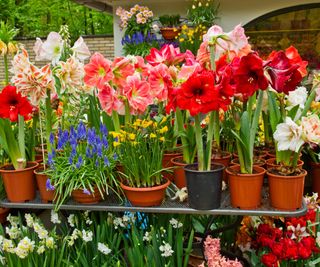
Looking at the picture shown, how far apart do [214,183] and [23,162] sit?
88 cm

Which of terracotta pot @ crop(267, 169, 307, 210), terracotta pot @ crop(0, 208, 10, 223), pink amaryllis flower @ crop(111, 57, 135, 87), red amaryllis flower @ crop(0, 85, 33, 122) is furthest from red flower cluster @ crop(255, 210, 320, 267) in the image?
terracotta pot @ crop(0, 208, 10, 223)

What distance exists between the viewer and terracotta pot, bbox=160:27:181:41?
20.7ft

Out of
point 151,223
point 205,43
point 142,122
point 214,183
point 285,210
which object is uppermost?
point 205,43

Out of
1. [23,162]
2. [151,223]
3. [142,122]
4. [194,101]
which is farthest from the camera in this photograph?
[151,223]

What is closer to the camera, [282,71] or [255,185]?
[282,71]

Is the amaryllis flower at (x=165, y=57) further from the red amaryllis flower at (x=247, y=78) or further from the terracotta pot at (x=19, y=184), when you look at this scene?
the terracotta pot at (x=19, y=184)

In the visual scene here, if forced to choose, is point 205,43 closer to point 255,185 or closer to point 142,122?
point 142,122

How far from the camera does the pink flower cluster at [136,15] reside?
20.8 feet

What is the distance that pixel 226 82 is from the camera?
156 cm

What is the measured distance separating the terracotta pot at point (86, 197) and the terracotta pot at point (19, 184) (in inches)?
8.7

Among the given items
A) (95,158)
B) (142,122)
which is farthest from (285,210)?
(95,158)

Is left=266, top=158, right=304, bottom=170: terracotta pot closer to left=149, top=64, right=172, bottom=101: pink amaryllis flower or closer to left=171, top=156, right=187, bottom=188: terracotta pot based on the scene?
left=171, top=156, right=187, bottom=188: terracotta pot

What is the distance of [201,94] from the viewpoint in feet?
5.10

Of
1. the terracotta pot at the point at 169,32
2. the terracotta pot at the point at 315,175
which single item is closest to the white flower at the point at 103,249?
the terracotta pot at the point at 315,175
